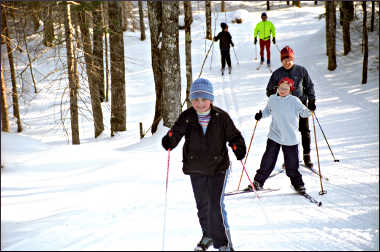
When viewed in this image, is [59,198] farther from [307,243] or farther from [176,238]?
[307,243]

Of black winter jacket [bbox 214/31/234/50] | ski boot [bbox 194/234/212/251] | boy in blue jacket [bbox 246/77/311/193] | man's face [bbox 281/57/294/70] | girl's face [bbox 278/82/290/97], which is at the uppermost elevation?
black winter jacket [bbox 214/31/234/50]

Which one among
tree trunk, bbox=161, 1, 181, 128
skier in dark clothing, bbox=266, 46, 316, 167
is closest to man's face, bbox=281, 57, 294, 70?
skier in dark clothing, bbox=266, 46, 316, 167

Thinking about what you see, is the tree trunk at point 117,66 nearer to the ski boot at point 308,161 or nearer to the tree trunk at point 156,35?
the tree trunk at point 156,35

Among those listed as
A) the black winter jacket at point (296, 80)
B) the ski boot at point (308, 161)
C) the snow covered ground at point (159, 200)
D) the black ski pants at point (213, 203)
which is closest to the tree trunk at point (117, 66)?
the snow covered ground at point (159, 200)

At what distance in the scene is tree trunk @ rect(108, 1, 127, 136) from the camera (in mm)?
9898

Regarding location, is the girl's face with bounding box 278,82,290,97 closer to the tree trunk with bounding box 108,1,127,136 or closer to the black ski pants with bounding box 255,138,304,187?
the black ski pants with bounding box 255,138,304,187

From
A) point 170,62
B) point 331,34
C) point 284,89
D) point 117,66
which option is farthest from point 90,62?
point 331,34

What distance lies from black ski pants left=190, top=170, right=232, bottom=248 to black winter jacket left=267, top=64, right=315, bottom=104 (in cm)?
216

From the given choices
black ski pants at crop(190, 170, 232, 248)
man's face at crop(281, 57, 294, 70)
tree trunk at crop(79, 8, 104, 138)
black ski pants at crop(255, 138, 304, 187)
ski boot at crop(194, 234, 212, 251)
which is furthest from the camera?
tree trunk at crop(79, 8, 104, 138)

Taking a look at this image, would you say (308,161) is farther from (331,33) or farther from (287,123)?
(331,33)

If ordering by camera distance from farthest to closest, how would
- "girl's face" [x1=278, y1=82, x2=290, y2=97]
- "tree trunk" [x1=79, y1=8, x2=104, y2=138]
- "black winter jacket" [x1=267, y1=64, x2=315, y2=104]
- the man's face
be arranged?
1. "tree trunk" [x1=79, y1=8, x2=104, y2=138]
2. "black winter jacket" [x1=267, y1=64, x2=315, y2=104]
3. the man's face
4. "girl's face" [x1=278, y1=82, x2=290, y2=97]

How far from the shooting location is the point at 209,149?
3.23 metres

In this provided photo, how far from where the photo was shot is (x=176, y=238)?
12.0 feet

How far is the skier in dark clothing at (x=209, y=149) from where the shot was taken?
10.5ft
